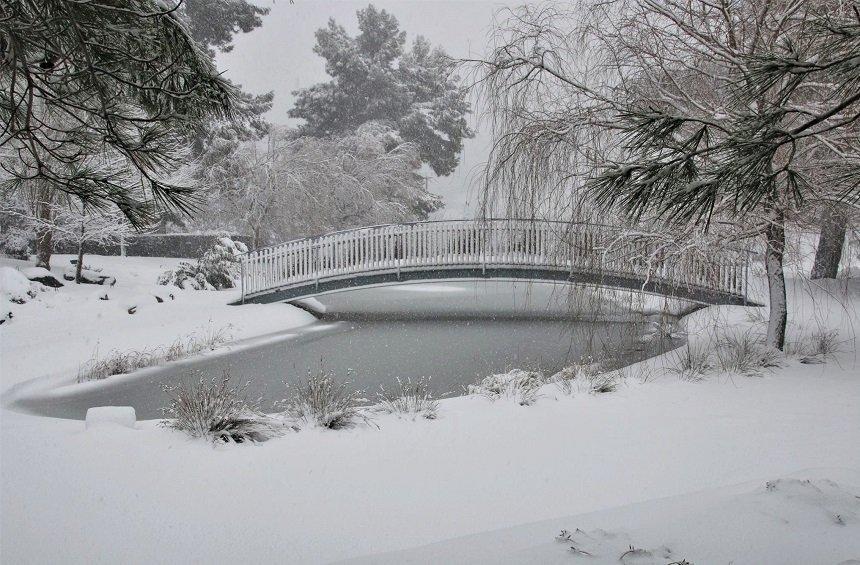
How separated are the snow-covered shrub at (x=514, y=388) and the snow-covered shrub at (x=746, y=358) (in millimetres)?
1718

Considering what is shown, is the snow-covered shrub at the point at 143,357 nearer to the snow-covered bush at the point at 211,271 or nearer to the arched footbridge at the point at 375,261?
the arched footbridge at the point at 375,261

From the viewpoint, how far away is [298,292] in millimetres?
11703

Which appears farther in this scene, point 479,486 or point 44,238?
point 44,238

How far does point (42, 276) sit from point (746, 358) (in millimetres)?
10447

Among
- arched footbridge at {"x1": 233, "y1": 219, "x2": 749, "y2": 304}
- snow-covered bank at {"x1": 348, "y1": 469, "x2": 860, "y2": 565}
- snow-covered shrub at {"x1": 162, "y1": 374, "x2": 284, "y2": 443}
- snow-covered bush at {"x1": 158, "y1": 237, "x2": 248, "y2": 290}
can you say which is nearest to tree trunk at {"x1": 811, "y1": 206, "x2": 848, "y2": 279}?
snow-covered bank at {"x1": 348, "y1": 469, "x2": 860, "y2": 565}

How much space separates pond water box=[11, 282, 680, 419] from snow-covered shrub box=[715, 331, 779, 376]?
571mm

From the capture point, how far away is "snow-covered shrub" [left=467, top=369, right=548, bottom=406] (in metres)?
4.69

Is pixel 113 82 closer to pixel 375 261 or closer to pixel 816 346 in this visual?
pixel 816 346

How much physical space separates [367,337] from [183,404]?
5912 mm

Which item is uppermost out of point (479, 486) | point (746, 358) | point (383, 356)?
point (746, 358)

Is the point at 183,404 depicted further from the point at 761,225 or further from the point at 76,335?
the point at 76,335

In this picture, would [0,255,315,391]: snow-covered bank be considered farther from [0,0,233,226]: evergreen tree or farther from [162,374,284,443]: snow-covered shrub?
[0,0,233,226]: evergreen tree

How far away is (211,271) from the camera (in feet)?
42.5

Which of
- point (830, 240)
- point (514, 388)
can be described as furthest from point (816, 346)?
point (514, 388)
